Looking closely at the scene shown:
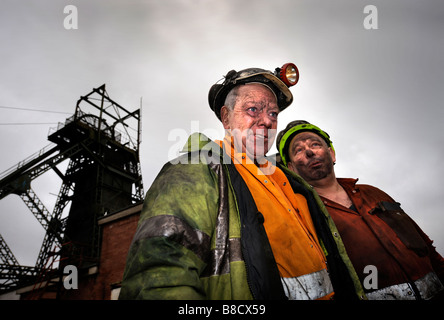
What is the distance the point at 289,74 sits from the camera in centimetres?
310

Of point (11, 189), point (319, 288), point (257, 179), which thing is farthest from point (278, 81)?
point (11, 189)

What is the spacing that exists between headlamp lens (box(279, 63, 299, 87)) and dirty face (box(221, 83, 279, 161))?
0.39 m

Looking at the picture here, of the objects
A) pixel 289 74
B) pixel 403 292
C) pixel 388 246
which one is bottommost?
pixel 403 292

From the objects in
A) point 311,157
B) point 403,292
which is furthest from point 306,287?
point 311,157

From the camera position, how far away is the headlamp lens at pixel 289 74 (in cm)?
304

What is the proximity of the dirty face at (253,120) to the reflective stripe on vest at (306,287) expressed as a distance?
129 centimetres

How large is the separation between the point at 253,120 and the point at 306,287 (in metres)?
1.62

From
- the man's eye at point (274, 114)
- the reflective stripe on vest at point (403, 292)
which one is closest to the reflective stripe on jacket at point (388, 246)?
the reflective stripe on vest at point (403, 292)

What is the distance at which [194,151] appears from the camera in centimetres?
182

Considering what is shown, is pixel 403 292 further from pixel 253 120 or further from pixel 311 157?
pixel 253 120

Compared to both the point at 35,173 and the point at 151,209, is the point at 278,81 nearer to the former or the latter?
the point at 151,209

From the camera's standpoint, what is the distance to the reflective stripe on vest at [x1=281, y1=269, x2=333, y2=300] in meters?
1.66

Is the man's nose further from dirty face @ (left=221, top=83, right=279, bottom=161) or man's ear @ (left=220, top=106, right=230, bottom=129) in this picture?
man's ear @ (left=220, top=106, right=230, bottom=129)
